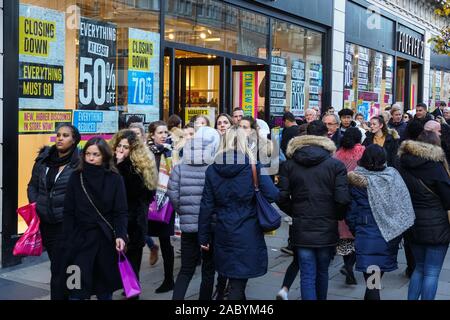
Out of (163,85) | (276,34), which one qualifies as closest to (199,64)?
→ (163,85)

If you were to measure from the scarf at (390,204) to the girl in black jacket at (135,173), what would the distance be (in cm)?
205

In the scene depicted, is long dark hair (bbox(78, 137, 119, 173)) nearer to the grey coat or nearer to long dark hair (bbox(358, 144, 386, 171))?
the grey coat

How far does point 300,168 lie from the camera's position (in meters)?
5.45

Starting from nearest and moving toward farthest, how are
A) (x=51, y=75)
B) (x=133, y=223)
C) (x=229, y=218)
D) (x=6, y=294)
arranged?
(x=229, y=218), (x=133, y=223), (x=6, y=294), (x=51, y=75)

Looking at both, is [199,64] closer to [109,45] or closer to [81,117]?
[109,45]

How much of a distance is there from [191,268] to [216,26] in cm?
736

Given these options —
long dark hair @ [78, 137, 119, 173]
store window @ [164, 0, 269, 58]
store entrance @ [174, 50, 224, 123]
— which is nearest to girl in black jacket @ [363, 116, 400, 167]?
store window @ [164, 0, 269, 58]

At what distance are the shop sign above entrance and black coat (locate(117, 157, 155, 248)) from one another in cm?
1781

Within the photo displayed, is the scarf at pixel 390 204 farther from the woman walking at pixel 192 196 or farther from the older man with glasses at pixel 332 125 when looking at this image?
the older man with glasses at pixel 332 125

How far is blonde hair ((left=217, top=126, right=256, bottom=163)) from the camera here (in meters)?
5.17

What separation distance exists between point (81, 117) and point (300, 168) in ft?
13.6

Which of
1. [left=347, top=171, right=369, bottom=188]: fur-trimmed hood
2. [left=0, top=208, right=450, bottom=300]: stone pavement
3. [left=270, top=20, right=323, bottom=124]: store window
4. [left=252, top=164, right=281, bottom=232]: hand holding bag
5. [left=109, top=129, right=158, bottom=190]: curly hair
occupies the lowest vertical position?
[left=0, top=208, right=450, bottom=300]: stone pavement

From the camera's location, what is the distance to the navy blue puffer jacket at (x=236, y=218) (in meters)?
5.09

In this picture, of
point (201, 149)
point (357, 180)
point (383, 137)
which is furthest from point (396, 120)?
point (201, 149)
